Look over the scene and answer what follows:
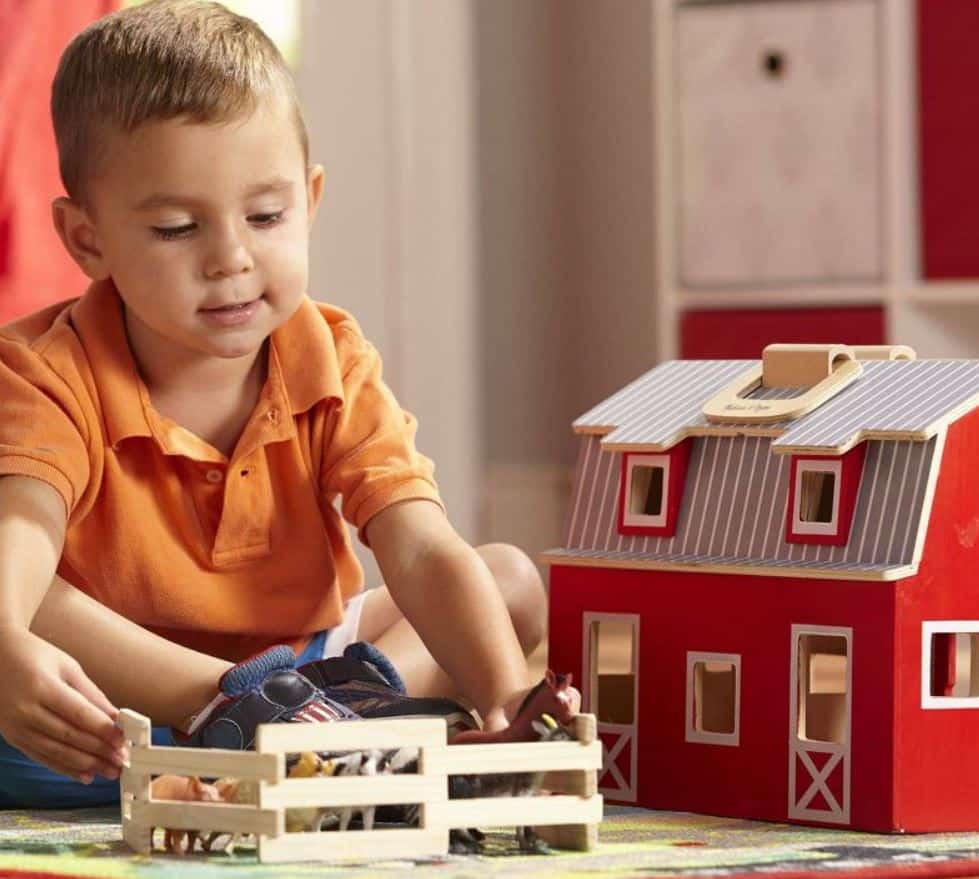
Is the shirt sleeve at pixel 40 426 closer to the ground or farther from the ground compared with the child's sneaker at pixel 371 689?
farther from the ground

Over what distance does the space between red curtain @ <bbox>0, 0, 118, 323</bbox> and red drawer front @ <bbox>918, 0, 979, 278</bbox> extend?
1.04 meters

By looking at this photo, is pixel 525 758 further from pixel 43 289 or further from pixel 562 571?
pixel 43 289

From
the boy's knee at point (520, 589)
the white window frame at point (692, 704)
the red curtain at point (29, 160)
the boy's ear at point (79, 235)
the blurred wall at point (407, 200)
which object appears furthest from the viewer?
the blurred wall at point (407, 200)

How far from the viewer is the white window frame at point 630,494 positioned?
44.2 inches

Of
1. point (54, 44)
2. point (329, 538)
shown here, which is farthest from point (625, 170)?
point (329, 538)

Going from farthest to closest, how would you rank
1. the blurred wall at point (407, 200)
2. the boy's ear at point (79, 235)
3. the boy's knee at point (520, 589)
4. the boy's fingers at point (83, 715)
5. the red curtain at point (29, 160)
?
the blurred wall at point (407, 200) < the red curtain at point (29, 160) < the boy's knee at point (520, 589) < the boy's ear at point (79, 235) < the boy's fingers at point (83, 715)

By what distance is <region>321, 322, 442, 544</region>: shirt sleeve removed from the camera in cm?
120

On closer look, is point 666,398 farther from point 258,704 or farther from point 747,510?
point 258,704

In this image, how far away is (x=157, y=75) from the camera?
1.12 meters

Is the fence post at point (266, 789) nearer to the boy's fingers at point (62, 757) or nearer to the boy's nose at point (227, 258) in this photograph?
the boy's fingers at point (62, 757)

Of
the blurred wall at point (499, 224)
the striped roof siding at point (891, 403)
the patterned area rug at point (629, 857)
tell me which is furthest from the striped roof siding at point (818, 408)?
the blurred wall at point (499, 224)

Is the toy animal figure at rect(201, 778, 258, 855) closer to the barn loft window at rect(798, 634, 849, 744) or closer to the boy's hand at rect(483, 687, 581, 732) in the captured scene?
the boy's hand at rect(483, 687, 581, 732)

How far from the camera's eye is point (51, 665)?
99 cm

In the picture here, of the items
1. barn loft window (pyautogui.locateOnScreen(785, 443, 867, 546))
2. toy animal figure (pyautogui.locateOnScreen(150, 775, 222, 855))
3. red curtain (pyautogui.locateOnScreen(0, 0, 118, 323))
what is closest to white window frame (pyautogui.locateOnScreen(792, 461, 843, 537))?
barn loft window (pyautogui.locateOnScreen(785, 443, 867, 546))
